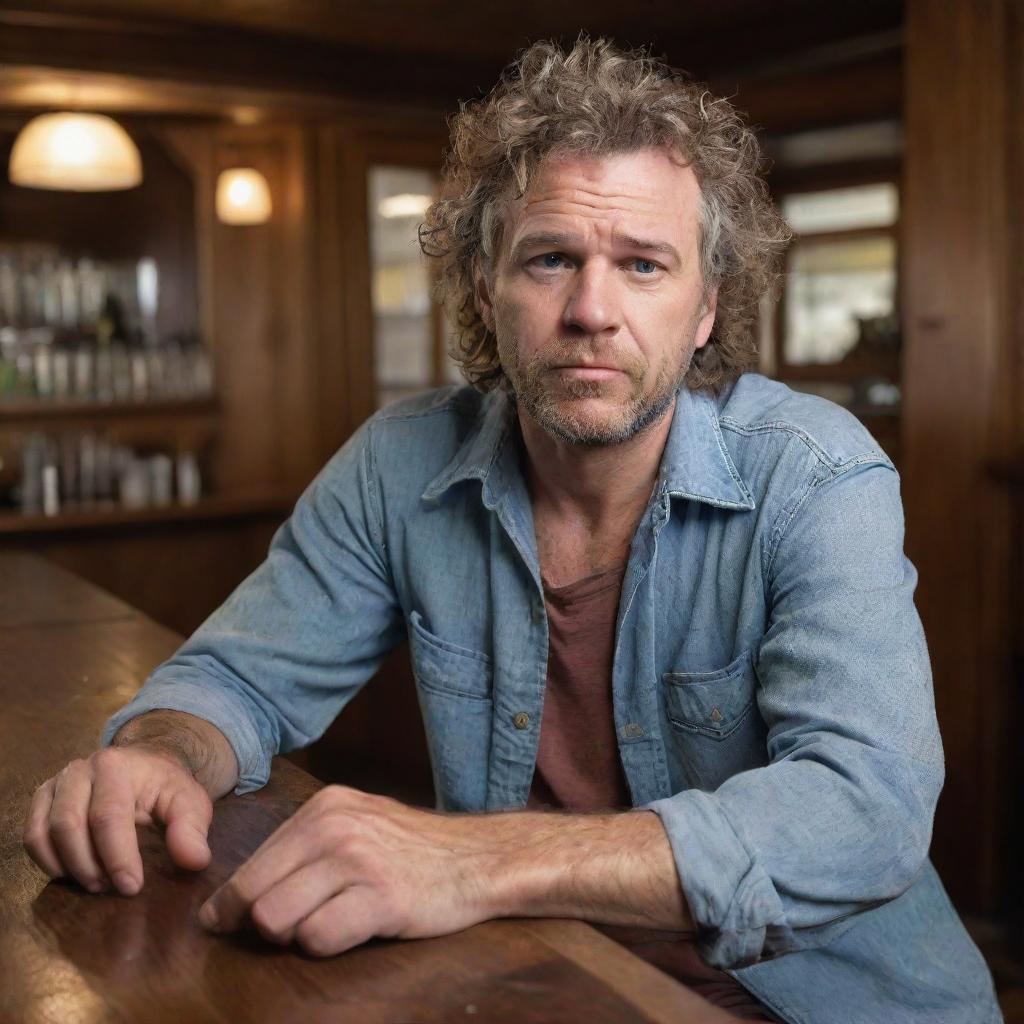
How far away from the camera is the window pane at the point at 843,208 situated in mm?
5254

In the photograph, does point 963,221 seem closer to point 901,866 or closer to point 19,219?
point 901,866

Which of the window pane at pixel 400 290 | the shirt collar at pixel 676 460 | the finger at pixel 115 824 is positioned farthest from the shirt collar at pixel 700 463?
the window pane at pixel 400 290

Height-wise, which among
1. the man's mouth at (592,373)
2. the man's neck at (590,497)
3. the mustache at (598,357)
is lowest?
the man's neck at (590,497)

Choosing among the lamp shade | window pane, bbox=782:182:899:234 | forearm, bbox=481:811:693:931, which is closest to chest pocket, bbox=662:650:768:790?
forearm, bbox=481:811:693:931

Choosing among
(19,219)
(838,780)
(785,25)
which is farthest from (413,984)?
(19,219)

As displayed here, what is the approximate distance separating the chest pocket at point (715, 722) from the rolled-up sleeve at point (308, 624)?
43 cm

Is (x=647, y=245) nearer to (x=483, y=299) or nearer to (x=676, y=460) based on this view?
(x=676, y=460)

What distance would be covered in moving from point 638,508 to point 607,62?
0.57 m

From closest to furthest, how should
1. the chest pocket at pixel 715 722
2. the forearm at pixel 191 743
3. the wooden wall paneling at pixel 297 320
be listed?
the forearm at pixel 191 743 < the chest pocket at pixel 715 722 < the wooden wall paneling at pixel 297 320

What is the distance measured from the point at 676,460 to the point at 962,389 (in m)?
2.28

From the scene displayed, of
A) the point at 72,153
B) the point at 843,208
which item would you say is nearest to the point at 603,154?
the point at 72,153

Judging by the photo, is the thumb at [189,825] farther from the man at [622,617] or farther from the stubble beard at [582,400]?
the stubble beard at [582,400]

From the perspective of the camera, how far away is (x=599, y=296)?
1527 mm

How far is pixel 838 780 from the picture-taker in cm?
118
